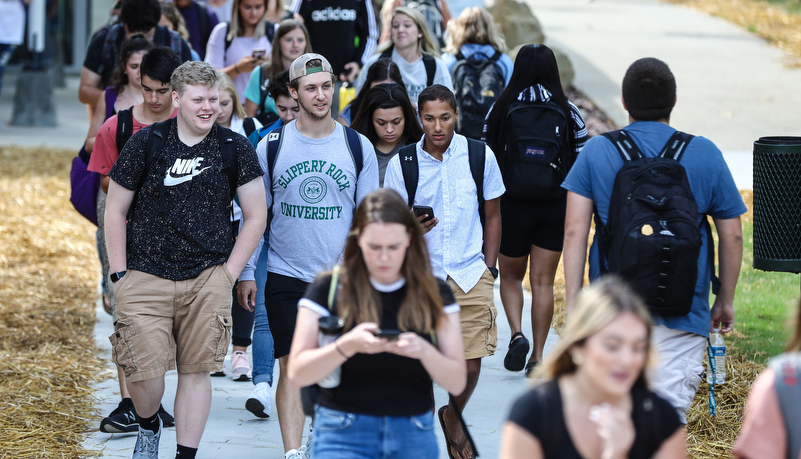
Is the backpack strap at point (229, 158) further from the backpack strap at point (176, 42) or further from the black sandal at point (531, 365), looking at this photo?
the backpack strap at point (176, 42)

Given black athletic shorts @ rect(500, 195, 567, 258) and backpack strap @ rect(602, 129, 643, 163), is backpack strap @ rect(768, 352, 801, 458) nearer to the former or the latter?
backpack strap @ rect(602, 129, 643, 163)

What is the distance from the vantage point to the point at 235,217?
6066 millimetres

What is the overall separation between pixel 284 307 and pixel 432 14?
6006 millimetres

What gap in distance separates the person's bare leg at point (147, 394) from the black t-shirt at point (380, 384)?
155 centimetres

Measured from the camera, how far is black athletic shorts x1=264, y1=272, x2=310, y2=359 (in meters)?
4.92

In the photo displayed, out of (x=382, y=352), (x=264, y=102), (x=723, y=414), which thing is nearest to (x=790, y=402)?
(x=382, y=352)

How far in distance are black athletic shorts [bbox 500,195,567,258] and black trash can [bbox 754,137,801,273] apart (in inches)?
45.5

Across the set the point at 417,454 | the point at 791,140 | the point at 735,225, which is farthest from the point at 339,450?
the point at 791,140

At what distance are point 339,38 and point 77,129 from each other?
7757 millimetres

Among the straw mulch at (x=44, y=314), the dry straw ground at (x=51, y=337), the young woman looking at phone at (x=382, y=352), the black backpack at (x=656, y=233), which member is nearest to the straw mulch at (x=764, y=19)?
the dry straw ground at (x=51, y=337)

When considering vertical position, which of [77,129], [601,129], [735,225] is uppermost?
[735,225]

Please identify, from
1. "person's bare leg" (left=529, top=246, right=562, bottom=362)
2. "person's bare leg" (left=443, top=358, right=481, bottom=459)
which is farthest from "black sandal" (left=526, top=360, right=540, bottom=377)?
"person's bare leg" (left=443, top=358, right=481, bottom=459)

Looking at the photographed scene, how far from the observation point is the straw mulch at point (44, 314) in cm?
555

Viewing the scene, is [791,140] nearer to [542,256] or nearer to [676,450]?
[542,256]
